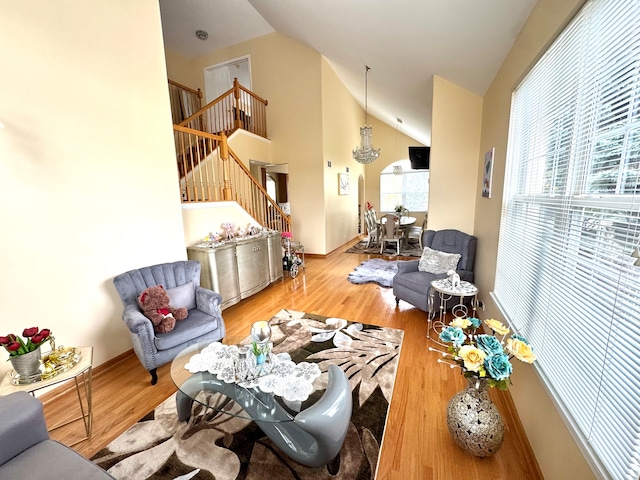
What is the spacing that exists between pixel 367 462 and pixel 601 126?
196cm

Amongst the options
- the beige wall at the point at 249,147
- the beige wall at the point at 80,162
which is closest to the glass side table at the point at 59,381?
the beige wall at the point at 80,162

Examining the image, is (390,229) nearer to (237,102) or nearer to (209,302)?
(237,102)

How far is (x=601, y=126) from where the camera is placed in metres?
1.09

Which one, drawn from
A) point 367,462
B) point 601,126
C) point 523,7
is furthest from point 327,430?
point 523,7

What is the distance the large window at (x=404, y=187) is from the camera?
905 centimetres

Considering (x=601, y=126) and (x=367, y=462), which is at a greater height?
(x=601, y=126)

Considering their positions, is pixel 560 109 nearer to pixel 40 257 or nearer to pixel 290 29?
pixel 40 257

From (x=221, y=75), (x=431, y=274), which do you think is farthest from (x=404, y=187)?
(x=431, y=274)

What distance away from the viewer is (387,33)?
3027 mm

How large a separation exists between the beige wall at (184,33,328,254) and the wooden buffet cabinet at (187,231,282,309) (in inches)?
74.8

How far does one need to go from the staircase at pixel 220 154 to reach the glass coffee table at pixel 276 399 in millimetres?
2365

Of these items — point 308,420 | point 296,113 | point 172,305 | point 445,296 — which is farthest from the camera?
point 296,113

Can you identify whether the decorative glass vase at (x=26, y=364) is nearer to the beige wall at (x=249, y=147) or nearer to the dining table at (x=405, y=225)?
the beige wall at (x=249, y=147)

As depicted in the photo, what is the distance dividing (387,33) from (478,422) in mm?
3703
